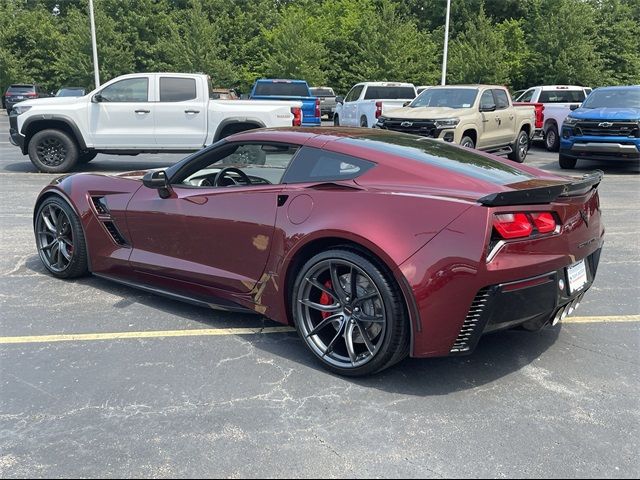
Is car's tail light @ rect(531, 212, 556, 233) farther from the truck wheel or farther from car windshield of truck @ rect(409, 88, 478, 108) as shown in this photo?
car windshield of truck @ rect(409, 88, 478, 108)

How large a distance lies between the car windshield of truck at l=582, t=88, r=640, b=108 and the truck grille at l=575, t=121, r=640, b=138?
3.36ft

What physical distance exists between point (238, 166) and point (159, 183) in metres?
0.59

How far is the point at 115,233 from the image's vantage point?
4629mm

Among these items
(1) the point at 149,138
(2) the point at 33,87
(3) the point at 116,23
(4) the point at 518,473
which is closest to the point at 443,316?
(4) the point at 518,473

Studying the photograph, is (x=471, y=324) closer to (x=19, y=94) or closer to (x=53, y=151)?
(x=53, y=151)

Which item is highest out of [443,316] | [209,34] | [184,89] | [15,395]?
[209,34]

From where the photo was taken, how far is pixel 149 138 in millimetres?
11766

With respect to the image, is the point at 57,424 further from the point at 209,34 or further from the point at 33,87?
the point at 209,34

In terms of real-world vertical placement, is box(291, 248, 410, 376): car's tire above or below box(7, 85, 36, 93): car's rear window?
below

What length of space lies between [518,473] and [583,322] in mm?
2094

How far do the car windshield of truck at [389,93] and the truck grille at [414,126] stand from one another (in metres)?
5.71

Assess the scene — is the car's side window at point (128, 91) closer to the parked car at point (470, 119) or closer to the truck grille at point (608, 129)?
the parked car at point (470, 119)

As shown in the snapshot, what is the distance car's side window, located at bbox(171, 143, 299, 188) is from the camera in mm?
3961

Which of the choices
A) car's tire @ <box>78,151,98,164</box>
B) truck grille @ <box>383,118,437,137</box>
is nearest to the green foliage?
truck grille @ <box>383,118,437,137</box>
